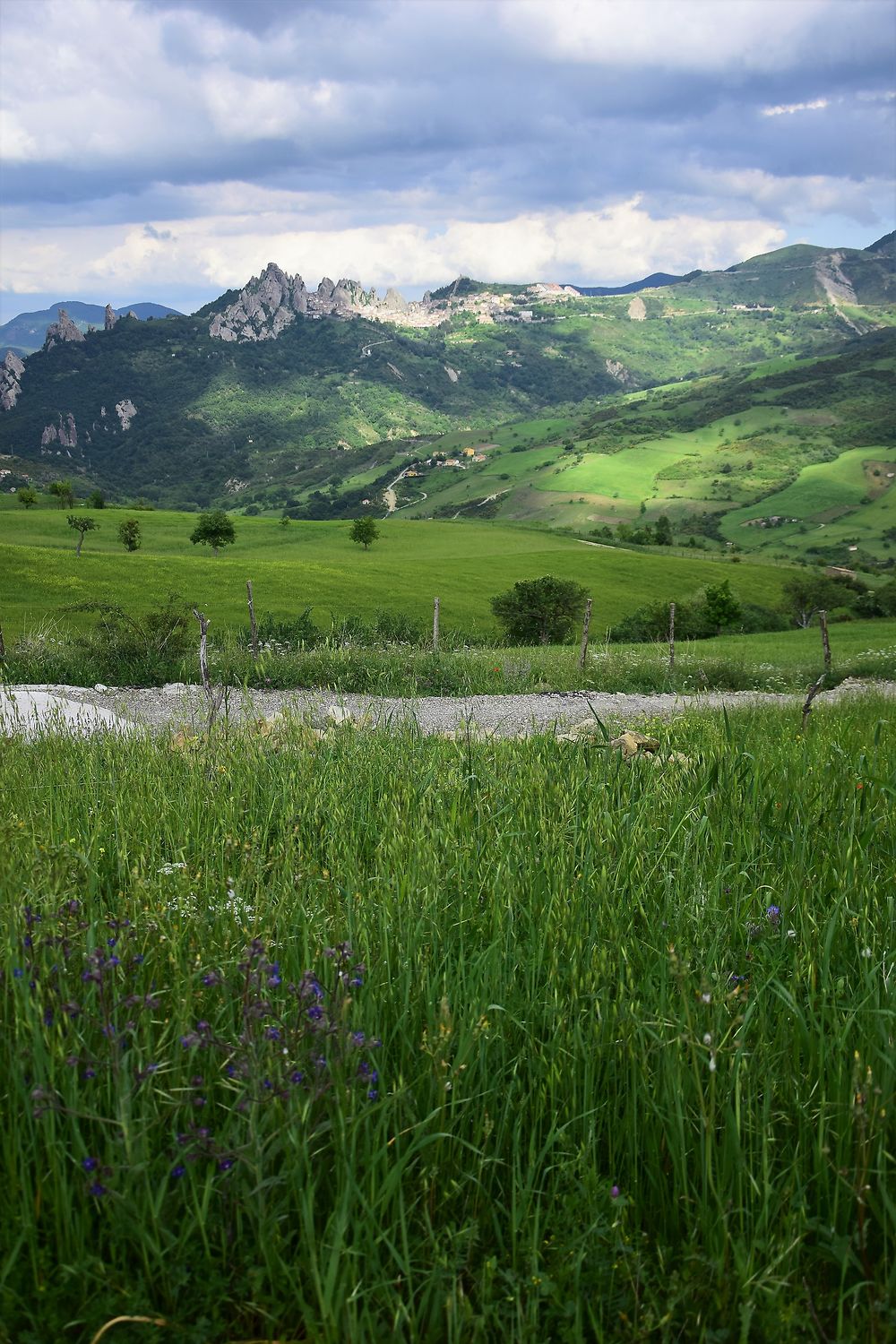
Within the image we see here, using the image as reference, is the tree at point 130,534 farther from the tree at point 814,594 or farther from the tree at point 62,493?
the tree at point 814,594

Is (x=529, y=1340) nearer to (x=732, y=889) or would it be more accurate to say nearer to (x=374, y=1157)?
(x=374, y=1157)

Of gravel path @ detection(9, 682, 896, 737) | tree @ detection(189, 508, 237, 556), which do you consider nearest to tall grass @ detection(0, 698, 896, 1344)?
gravel path @ detection(9, 682, 896, 737)

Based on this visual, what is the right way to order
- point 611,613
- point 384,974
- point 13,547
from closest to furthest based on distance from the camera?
point 384,974 → point 13,547 → point 611,613

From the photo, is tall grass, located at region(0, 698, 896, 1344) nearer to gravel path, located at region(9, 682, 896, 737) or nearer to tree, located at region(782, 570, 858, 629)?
gravel path, located at region(9, 682, 896, 737)

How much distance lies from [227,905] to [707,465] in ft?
685

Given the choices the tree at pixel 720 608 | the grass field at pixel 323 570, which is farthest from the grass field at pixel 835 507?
the tree at pixel 720 608

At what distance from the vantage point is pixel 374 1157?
199 centimetres

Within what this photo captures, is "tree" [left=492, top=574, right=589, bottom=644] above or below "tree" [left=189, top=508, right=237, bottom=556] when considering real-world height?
below

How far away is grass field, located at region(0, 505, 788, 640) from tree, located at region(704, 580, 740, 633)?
24.3ft

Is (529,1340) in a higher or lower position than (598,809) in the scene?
lower

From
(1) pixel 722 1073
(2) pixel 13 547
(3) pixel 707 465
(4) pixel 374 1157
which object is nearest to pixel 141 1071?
(4) pixel 374 1157

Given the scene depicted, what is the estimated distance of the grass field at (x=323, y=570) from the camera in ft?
167

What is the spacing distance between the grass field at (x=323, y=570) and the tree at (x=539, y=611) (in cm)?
885

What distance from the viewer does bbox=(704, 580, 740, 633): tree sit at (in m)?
55.0
